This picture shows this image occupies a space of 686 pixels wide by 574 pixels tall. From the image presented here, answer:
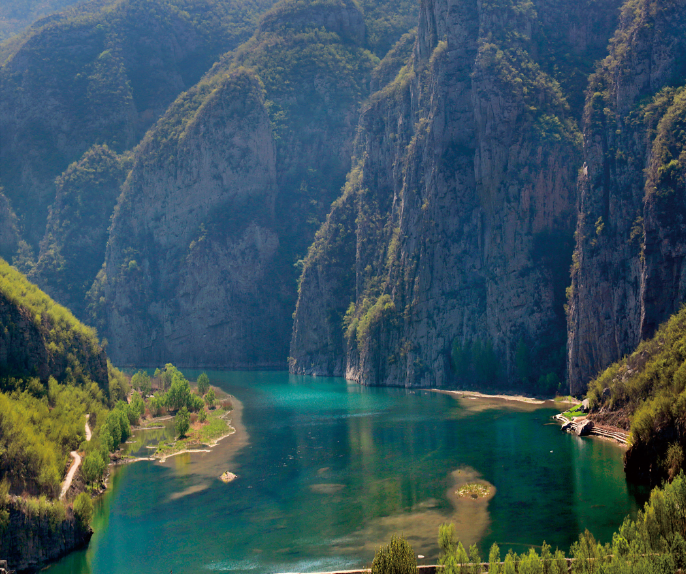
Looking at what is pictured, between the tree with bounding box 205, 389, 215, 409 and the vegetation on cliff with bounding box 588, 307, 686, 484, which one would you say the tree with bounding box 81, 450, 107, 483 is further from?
the tree with bounding box 205, 389, 215, 409

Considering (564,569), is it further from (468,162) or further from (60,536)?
(468,162)

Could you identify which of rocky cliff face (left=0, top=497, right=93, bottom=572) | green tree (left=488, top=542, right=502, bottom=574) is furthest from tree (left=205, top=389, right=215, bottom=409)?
green tree (left=488, top=542, right=502, bottom=574)

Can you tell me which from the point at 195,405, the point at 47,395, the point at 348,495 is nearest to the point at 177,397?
the point at 195,405

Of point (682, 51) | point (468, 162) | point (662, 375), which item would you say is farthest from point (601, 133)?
point (662, 375)

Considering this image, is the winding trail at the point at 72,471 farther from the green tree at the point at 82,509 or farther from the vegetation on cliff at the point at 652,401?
the vegetation on cliff at the point at 652,401

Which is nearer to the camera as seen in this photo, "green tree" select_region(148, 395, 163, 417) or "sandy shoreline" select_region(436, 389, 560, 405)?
"sandy shoreline" select_region(436, 389, 560, 405)

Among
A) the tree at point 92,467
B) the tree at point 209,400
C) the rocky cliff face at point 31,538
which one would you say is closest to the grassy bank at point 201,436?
the tree at point 209,400

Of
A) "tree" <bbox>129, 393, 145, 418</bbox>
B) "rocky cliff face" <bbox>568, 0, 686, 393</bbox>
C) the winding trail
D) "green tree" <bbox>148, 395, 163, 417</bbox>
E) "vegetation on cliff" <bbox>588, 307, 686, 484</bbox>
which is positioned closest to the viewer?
the winding trail
